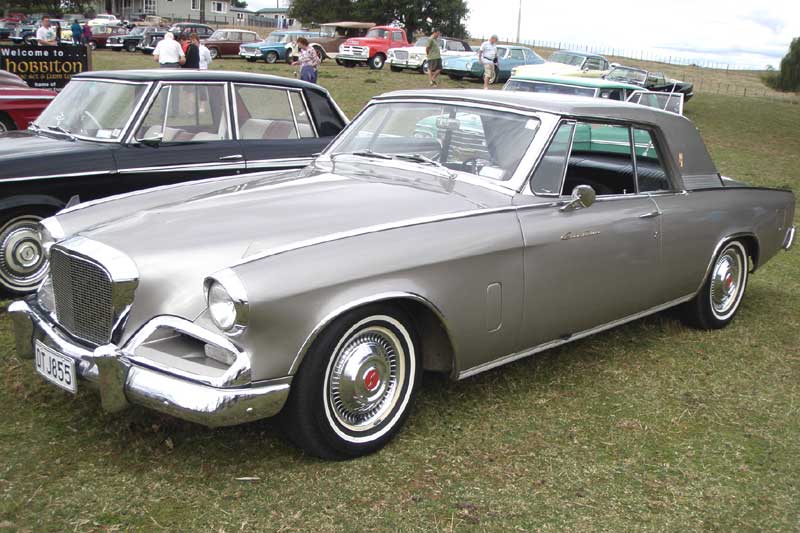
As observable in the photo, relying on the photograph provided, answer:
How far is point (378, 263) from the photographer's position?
10.7ft

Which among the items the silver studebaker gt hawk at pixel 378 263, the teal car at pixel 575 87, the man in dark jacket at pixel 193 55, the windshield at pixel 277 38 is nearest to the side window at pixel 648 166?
the silver studebaker gt hawk at pixel 378 263

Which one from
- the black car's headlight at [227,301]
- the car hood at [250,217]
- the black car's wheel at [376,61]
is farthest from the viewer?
the black car's wheel at [376,61]

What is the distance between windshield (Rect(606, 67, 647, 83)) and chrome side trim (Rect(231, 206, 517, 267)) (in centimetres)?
1783

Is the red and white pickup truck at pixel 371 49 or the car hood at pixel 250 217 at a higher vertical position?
the red and white pickup truck at pixel 371 49

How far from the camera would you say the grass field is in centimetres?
298

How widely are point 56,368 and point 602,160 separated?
3.57 metres

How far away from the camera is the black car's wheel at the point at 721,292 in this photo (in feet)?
17.1

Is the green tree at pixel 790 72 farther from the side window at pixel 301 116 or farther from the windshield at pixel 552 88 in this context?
the side window at pixel 301 116

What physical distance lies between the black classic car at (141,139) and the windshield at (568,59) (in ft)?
55.0

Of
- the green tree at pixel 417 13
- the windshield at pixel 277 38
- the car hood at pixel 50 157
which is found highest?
the green tree at pixel 417 13

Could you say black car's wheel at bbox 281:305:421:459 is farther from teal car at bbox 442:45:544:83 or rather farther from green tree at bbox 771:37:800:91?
green tree at bbox 771:37:800:91

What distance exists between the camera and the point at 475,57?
26578mm

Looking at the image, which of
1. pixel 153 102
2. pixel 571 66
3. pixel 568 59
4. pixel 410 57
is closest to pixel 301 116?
pixel 153 102

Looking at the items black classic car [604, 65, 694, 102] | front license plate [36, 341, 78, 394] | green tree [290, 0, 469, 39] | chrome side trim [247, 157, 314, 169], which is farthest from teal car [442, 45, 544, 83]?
green tree [290, 0, 469, 39]
